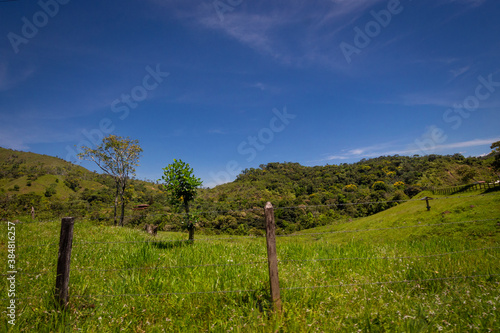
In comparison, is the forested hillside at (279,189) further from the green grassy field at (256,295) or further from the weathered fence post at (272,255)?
the weathered fence post at (272,255)

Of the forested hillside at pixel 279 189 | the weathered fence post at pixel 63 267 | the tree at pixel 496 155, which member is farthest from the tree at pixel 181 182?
the tree at pixel 496 155

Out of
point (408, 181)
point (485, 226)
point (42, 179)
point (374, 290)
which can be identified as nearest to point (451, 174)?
point (408, 181)

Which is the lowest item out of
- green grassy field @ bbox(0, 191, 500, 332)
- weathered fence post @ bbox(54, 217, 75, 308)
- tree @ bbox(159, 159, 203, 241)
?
green grassy field @ bbox(0, 191, 500, 332)

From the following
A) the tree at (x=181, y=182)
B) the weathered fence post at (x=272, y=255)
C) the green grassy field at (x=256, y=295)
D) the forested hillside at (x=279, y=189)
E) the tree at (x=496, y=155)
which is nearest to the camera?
the green grassy field at (x=256, y=295)

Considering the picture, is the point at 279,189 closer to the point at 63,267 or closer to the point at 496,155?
the point at 496,155

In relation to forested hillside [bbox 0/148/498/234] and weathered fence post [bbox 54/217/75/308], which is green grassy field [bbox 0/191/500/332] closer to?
weathered fence post [bbox 54/217/75/308]

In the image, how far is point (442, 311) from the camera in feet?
11.6

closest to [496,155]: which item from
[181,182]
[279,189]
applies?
[181,182]

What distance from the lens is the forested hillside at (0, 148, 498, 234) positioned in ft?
201

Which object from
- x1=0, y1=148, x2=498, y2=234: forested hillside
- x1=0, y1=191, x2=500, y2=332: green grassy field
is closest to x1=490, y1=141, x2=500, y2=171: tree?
x1=0, y1=148, x2=498, y2=234: forested hillside

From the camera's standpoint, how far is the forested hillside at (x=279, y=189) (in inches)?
2408

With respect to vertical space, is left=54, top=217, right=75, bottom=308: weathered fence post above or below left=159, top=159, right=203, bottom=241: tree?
below

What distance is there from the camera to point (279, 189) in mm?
118812

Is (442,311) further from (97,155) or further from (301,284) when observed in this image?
(97,155)
